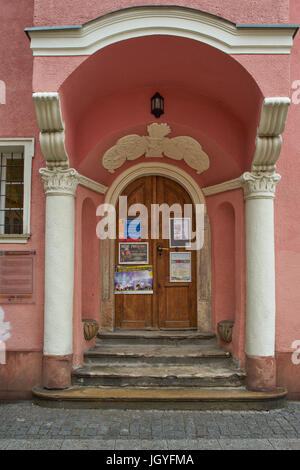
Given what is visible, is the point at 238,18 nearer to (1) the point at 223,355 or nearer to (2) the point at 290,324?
(2) the point at 290,324

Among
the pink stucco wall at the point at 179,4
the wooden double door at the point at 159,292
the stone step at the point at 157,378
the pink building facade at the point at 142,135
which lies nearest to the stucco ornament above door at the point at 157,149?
the pink building facade at the point at 142,135

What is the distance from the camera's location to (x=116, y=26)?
4965 millimetres

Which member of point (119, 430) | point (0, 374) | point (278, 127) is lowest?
point (119, 430)

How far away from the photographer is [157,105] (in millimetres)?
5695

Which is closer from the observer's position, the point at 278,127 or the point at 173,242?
the point at 278,127

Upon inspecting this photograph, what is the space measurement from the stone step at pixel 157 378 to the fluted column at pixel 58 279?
0.30 m

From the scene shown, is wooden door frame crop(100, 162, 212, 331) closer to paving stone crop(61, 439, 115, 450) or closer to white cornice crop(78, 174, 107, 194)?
white cornice crop(78, 174, 107, 194)

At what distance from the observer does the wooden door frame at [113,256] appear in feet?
21.8

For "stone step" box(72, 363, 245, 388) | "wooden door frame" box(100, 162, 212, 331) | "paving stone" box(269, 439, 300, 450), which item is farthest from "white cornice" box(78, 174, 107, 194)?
"paving stone" box(269, 439, 300, 450)

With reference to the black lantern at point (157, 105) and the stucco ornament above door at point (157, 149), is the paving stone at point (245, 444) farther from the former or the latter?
the black lantern at point (157, 105)

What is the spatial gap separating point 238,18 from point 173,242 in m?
3.50

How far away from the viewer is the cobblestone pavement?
14.0ft

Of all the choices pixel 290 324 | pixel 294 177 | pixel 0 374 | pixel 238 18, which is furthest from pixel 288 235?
pixel 0 374

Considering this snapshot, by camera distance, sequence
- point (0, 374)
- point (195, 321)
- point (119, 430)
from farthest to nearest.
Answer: point (195, 321)
point (0, 374)
point (119, 430)
